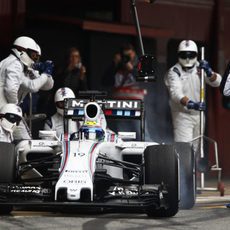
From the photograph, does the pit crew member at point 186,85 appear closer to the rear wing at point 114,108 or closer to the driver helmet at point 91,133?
the rear wing at point 114,108

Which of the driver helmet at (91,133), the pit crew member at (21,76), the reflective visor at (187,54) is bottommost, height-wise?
the driver helmet at (91,133)

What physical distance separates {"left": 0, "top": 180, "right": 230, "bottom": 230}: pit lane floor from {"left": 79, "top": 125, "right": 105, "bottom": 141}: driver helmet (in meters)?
0.75

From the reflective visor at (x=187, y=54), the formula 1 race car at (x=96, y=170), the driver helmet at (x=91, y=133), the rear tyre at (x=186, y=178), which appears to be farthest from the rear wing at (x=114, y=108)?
the reflective visor at (x=187, y=54)

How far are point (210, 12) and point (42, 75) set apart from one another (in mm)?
6205

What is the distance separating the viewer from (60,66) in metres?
17.6

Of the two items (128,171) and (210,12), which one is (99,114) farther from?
(210,12)

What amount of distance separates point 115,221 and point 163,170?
73 centimetres

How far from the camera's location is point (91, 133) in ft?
38.7

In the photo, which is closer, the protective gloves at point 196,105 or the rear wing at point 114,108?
the rear wing at point 114,108

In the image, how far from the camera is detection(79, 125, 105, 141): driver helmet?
1179 cm

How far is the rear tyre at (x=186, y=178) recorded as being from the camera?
12.3 meters

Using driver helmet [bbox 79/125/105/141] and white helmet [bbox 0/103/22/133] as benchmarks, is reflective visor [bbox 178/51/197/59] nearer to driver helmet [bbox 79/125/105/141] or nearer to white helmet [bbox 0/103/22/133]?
white helmet [bbox 0/103/22/133]

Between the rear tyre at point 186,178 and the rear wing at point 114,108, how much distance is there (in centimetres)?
53

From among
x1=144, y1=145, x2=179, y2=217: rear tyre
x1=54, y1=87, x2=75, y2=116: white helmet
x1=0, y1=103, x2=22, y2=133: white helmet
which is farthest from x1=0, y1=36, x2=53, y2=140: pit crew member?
x1=144, y1=145, x2=179, y2=217: rear tyre
